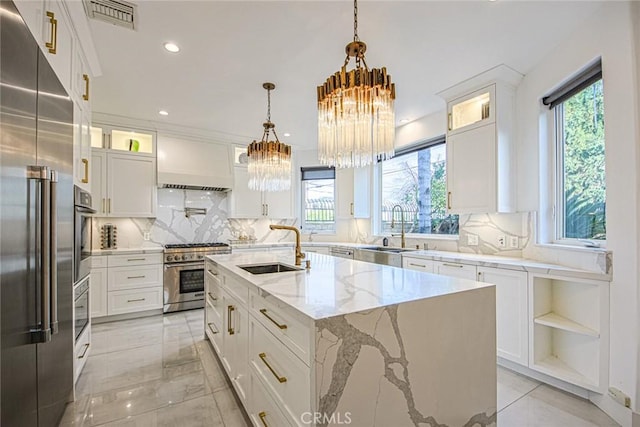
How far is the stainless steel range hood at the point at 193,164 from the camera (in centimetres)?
431

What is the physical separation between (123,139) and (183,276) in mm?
2220

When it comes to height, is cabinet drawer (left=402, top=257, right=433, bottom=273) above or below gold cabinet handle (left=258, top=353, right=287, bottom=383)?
above

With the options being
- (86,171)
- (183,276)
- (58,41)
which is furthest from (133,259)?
(58,41)

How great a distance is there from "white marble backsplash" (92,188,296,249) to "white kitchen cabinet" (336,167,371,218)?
1381 mm

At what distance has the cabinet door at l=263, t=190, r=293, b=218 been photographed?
518cm

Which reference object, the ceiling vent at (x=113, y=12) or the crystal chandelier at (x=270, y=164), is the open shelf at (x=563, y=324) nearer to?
the crystal chandelier at (x=270, y=164)

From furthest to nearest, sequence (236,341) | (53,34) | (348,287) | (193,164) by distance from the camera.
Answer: (193,164) → (236,341) → (53,34) → (348,287)

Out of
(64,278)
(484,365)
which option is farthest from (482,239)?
(64,278)

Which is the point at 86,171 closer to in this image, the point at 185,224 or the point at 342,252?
the point at 185,224

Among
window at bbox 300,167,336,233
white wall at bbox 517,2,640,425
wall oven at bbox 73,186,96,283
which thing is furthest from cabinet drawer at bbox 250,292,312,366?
window at bbox 300,167,336,233

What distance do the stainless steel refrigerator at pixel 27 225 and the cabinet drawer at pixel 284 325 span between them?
931 mm

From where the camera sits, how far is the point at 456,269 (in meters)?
2.91

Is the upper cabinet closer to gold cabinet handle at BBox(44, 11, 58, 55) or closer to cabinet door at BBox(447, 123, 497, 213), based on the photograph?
cabinet door at BBox(447, 123, 497, 213)

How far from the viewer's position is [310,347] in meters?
1.05
